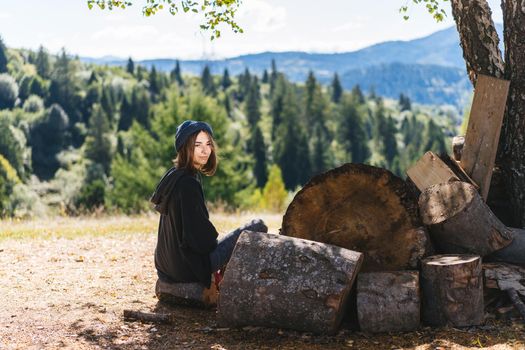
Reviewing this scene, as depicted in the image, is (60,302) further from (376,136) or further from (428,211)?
(376,136)

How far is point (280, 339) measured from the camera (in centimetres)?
622

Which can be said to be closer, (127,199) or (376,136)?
(127,199)

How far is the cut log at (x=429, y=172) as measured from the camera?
7.84 m

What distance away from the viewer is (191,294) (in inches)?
283

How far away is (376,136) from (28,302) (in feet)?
395

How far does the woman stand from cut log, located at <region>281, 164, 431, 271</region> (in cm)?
63

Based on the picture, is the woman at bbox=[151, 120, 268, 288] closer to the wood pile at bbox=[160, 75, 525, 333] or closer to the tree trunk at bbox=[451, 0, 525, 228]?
the wood pile at bbox=[160, 75, 525, 333]

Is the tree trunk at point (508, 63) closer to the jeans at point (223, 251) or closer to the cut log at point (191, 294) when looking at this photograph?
the jeans at point (223, 251)

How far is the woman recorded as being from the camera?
22.3 ft

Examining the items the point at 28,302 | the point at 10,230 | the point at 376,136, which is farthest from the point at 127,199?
the point at 376,136

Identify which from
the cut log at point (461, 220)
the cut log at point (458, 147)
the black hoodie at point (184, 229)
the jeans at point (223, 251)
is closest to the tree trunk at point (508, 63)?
the cut log at point (458, 147)

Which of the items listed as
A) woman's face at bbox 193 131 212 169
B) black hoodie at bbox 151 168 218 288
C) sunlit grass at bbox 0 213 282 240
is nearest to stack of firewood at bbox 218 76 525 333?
black hoodie at bbox 151 168 218 288

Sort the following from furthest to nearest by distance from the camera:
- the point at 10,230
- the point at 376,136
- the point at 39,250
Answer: the point at 376,136 → the point at 10,230 → the point at 39,250

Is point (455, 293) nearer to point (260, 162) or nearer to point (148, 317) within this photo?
point (148, 317)
